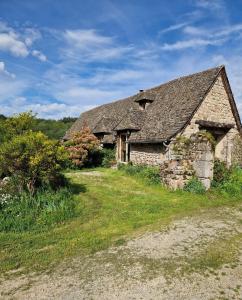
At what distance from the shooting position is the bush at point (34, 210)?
8367mm

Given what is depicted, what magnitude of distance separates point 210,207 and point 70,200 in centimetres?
518

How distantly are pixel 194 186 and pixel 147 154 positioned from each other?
5.98 metres

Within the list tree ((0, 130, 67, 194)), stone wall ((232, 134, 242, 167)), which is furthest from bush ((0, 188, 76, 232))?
stone wall ((232, 134, 242, 167))

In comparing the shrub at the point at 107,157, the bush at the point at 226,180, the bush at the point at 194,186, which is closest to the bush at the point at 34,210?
the bush at the point at 194,186

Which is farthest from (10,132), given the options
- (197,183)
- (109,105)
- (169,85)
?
(109,105)

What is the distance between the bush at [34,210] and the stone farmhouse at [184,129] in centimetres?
575

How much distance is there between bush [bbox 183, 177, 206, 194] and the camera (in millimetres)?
12570

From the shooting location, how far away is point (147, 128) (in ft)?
62.5

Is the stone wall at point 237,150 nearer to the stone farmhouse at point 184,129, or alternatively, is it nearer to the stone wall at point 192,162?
the stone farmhouse at point 184,129

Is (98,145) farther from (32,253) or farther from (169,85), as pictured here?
(32,253)

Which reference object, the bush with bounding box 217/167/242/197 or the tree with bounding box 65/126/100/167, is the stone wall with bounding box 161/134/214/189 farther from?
the tree with bounding box 65/126/100/167

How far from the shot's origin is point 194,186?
12.8 m

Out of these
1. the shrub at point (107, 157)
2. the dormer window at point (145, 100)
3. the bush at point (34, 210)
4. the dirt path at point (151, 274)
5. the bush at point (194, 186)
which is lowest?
the dirt path at point (151, 274)

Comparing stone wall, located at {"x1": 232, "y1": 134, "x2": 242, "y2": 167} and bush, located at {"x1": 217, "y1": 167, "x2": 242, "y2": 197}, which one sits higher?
stone wall, located at {"x1": 232, "y1": 134, "x2": 242, "y2": 167}
